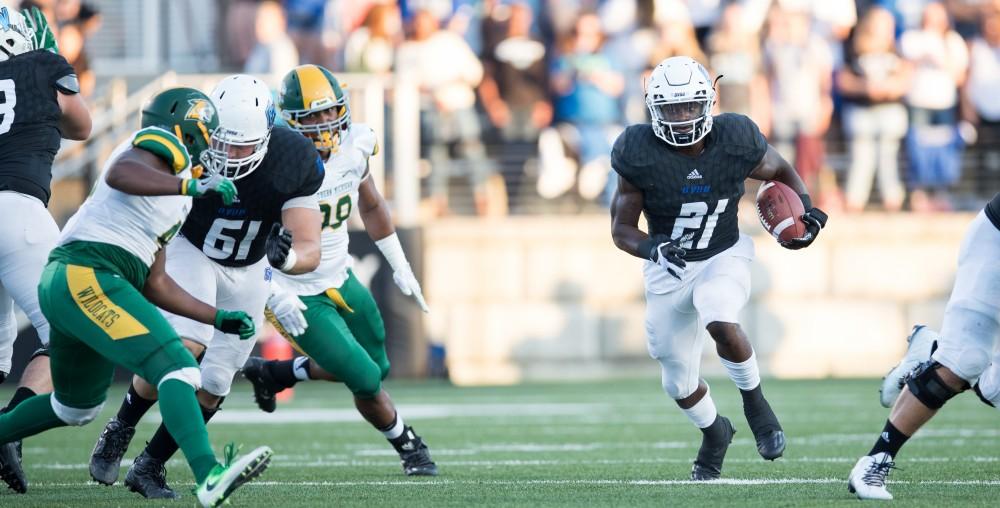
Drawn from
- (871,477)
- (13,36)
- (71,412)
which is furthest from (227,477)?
(13,36)

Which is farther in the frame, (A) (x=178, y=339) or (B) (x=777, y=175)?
(B) (x=777, y=175)

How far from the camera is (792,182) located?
6133 millimetres

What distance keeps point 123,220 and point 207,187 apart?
351 mm

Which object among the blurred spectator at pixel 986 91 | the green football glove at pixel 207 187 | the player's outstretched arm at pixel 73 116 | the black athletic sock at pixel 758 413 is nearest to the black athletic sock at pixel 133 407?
the player's outstretched arm at pixel 73 116

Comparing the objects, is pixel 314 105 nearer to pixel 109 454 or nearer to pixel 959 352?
pixel 109 454

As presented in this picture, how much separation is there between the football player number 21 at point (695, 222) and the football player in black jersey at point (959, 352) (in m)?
Result: 1.16

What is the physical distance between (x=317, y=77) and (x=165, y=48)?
8.44 metres

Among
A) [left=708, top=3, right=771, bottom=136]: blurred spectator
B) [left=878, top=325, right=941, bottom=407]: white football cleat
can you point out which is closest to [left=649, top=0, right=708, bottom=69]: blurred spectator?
[left=708, top=3, right=771, bottom=136]: blurred spectator

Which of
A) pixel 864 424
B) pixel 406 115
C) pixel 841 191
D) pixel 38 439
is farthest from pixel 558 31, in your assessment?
pixel 38 439

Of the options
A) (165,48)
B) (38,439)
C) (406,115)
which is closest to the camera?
(38,439)

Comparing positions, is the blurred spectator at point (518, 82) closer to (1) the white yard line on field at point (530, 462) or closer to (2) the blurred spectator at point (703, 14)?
(2) the blurred spectator at point (703, 14)

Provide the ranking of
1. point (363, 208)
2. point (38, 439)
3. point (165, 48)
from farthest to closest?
1. point (165, 48)
2. point (38, 439)
3. point (363, 208)

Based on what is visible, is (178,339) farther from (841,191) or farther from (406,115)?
(841,191)

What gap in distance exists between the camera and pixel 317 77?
619 cm
